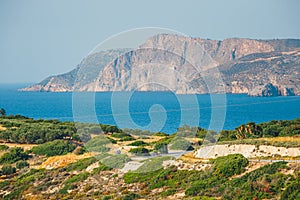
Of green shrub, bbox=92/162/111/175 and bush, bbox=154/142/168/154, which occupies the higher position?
bush, bbox=154/142/168/154

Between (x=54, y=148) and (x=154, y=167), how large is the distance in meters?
13.4

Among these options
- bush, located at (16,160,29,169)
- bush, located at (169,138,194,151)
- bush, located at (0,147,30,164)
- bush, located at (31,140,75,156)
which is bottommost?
bush, located at (16,160,29,169)

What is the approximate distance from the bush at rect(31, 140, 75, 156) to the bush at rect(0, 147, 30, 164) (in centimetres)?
114

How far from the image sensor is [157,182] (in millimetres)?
29000

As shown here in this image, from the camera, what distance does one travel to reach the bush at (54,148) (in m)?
41.2

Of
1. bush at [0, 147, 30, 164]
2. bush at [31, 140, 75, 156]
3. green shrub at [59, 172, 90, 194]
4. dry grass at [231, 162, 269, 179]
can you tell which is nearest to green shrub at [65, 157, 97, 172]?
green shrub at [59, 172, 90, 194]

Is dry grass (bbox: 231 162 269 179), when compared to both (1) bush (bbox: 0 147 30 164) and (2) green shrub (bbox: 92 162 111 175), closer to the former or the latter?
(2) green shrub (bbox: 92 162 111 175)

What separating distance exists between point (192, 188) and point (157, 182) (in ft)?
10.6

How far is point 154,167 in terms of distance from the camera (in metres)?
31.9

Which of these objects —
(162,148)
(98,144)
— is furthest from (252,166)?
(98,144)

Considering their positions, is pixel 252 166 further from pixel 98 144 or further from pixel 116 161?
pixel 98 144

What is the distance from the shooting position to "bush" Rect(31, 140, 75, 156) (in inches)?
1622

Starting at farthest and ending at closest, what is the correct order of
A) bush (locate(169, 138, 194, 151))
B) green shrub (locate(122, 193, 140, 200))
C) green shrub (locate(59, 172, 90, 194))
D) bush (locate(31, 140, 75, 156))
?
bush (locate(31, 140, 75, 156)), bush (locate(169, 138, 194, 151)), green shrub (locate(59, 172, 90, 194)), green shrub (locate(122, 193, 140, 200))

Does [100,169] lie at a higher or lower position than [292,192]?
lower
